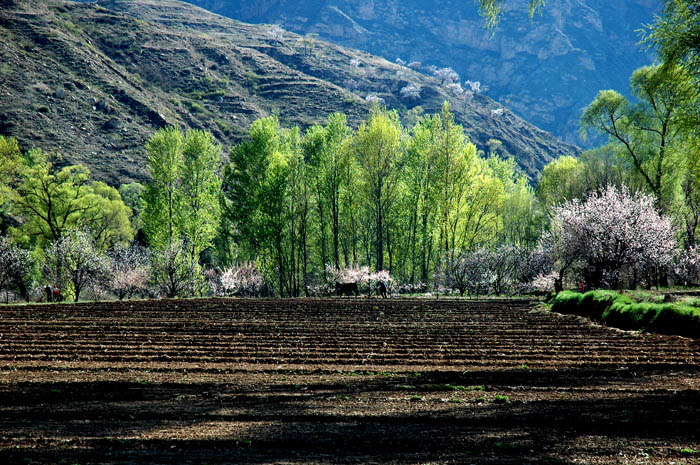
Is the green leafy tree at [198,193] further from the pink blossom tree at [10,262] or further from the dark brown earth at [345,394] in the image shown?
the dark brown earth at [345,394]

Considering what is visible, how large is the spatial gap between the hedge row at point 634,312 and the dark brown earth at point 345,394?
4.08 ft

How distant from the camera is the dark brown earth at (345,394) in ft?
25.1

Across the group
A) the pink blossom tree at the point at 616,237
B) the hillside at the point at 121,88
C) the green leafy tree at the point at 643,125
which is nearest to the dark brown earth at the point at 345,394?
the pink blossom tree at the point at 616,237

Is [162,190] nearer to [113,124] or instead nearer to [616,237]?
[616,237]

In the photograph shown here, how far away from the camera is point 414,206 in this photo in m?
53.6

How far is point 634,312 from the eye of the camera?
888 inches

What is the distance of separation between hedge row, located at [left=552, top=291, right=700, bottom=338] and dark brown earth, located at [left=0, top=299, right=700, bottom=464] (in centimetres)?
125

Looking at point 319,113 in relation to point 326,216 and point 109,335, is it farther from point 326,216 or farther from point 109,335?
point 109,335

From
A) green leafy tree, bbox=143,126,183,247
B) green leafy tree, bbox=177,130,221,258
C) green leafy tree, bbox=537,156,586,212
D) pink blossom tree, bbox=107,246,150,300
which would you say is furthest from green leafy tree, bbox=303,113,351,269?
green leafy tree, bbox=537,156,586,212

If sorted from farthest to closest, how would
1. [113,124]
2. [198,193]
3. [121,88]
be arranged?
[121,88] → [113,124] → [198,193]

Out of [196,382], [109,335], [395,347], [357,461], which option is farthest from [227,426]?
[109,335]

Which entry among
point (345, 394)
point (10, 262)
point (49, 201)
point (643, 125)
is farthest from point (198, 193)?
point (345, 394)

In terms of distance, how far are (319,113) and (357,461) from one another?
514 ft

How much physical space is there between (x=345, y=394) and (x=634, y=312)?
17.2 m
